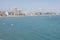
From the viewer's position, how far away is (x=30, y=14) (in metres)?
109

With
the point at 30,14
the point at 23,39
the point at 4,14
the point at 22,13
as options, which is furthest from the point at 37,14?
the point at 23,39

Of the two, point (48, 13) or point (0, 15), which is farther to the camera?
point (48, 13)

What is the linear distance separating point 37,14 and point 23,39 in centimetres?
9619

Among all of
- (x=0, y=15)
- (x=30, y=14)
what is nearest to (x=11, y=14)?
(x=0, y=15)

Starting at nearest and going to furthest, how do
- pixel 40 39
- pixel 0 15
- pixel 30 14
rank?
1. pixel 40 39
2. pixel 0 15
3. pixel 30 14

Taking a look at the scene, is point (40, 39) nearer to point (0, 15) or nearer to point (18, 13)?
point (0, 15)

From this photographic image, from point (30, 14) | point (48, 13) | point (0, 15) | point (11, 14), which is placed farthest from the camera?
point (48, 13)

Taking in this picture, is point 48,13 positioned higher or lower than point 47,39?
lower

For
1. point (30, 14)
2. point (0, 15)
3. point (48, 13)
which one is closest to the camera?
point (0, 15)

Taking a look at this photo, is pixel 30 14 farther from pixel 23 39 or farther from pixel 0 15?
pixel 23 39

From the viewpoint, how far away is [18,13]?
95562 millimetres

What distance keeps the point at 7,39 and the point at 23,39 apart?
1507 mm

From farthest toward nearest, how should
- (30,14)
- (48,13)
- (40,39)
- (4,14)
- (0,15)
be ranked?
(48,13), (30,14), (4,14), (0,15), (40,39)

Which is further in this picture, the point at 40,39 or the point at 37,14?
the point at 37,14
